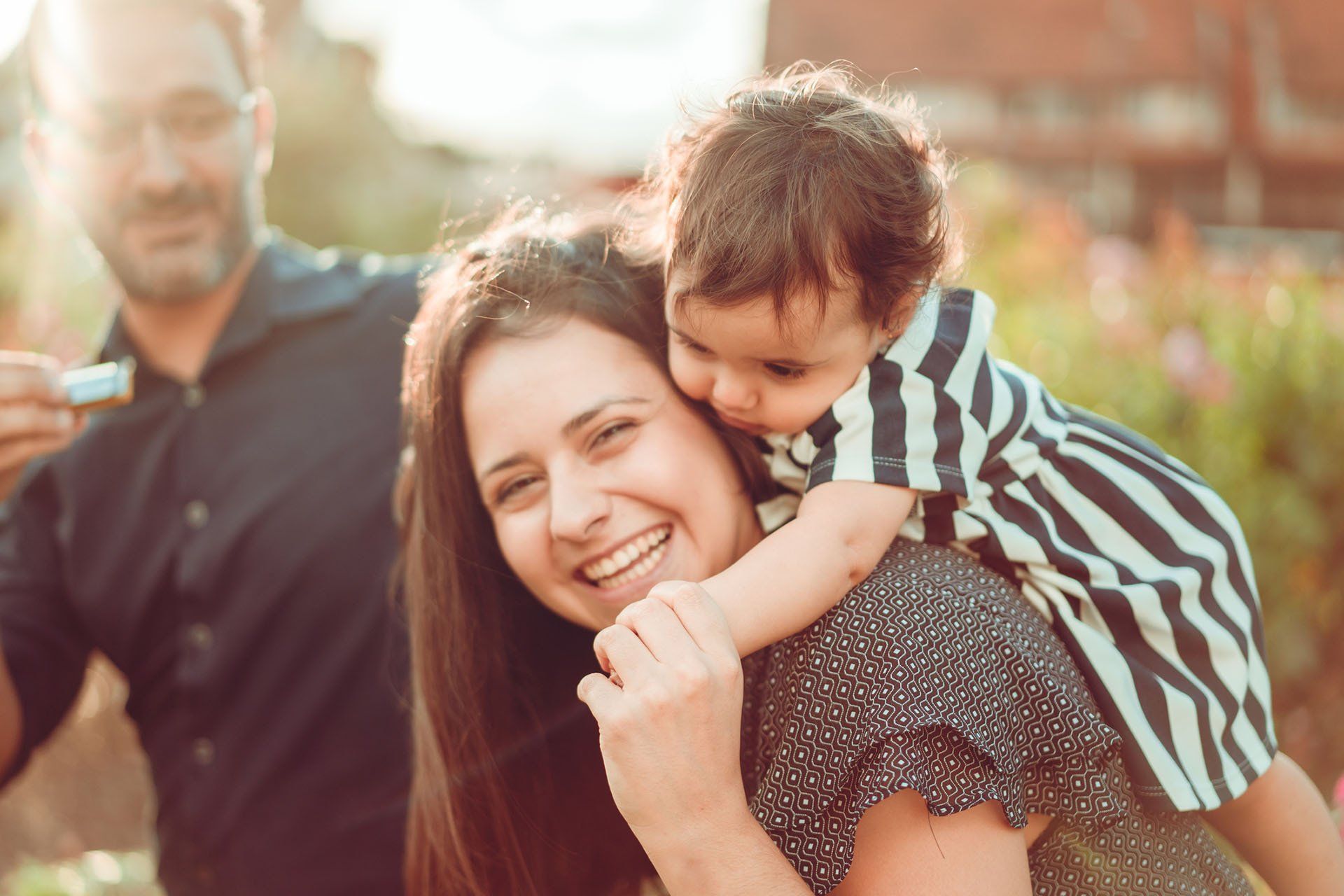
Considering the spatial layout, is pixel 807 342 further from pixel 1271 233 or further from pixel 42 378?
pixel 1271 233

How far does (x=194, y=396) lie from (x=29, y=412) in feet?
2.14

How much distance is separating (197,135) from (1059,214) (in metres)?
6.14

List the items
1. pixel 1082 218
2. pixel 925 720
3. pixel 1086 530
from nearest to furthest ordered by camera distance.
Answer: pixel 925 720
pixel 1086 530
pixel 1082 218

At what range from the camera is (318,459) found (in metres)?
2.82

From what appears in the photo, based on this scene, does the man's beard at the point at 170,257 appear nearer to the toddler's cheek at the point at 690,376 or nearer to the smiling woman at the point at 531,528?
the smiling woman at the point at 531,528

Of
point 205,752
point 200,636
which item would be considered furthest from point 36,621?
point 205,752

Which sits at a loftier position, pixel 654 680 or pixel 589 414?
pixel 589 414

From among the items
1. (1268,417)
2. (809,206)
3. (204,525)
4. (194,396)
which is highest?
(809,206)

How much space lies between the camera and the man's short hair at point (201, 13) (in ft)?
8.86

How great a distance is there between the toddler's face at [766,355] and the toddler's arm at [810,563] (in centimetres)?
16

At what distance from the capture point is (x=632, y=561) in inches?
68.3

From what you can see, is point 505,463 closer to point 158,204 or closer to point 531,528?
point 531,528

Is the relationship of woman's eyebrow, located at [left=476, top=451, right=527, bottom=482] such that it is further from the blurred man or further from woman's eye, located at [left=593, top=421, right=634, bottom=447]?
the blurred man

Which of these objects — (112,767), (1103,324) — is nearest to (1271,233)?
(1103,324)
